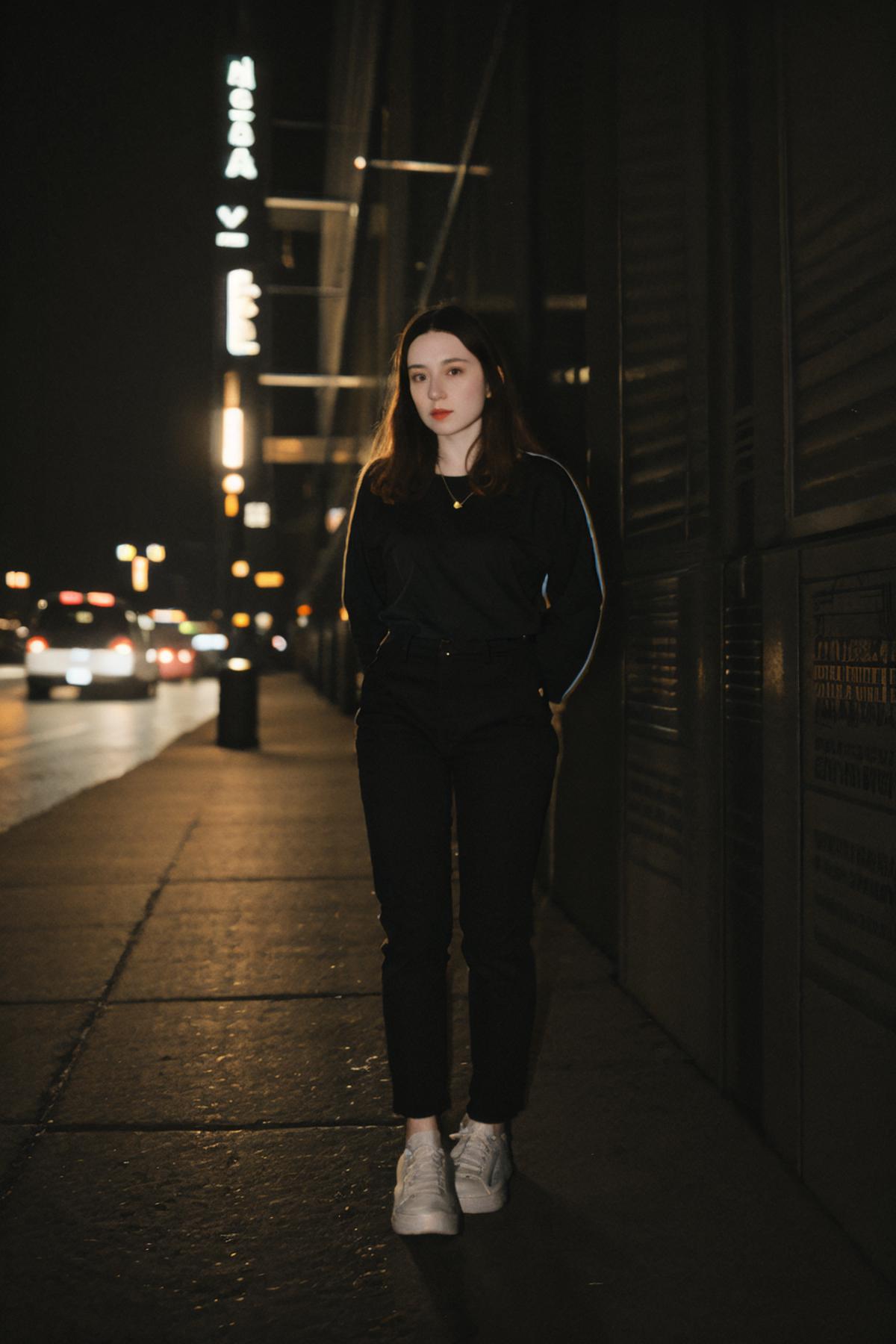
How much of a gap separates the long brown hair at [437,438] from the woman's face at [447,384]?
0.02m

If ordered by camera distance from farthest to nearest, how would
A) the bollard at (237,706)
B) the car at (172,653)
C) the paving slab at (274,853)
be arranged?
the car at (172,653), the bollard at (237,706), the paving slab at (274,853)

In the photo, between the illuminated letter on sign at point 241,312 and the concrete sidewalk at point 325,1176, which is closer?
the concrete sidewalk at point 325,1176

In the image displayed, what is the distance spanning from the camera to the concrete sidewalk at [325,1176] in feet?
7.41

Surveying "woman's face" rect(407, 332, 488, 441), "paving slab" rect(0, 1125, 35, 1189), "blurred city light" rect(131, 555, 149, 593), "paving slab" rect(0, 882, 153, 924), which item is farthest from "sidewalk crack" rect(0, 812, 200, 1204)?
"blurred city light" rect(131, 555, 149, 593)

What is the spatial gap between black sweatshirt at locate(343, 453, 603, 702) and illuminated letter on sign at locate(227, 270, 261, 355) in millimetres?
12882

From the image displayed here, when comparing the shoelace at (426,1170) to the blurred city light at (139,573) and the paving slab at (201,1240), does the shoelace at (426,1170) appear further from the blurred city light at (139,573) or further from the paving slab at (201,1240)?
the blurred city light at (139,573)

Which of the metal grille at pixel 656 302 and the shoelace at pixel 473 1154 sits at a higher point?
the metal grille at pixel 656 302

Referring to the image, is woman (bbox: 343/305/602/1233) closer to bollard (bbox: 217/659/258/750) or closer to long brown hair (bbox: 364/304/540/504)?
long brown hair (bbox: 364/304/540/504)

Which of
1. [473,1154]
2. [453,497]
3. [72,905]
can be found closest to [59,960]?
[72,905]

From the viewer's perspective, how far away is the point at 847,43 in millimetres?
2471

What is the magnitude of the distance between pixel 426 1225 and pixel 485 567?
1.32m

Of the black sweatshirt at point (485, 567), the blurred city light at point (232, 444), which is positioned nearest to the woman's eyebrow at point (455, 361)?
the black sweatshirt at point (485, 567)

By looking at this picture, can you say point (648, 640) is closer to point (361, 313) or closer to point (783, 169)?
point (783, 169)

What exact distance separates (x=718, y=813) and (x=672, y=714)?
0.46m
